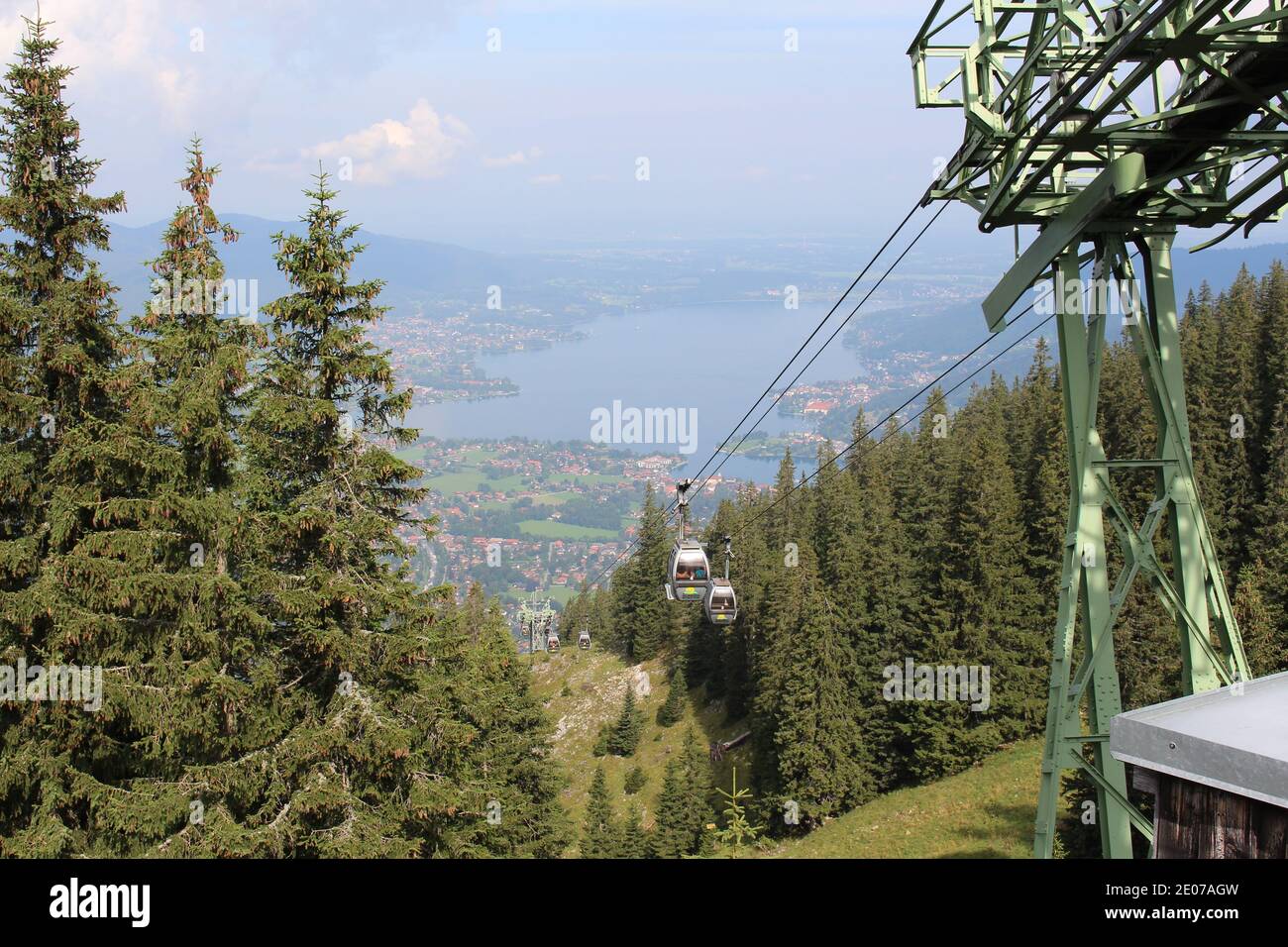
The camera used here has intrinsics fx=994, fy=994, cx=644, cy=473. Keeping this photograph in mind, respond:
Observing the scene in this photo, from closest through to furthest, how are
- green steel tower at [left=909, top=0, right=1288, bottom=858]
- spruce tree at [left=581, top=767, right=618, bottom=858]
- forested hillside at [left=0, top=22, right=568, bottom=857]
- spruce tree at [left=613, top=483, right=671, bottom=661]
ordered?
1. green steel tower at [left=909, top=0, right=1288, bottom=858]
2. forested hillside at [left=0, top=22, right=568, bottom=857]
3. spruce tree at [left=581, top=767, right=618, bottom=858]
4. spruce tree at [left=613, top=483, right=671, bottom=661]

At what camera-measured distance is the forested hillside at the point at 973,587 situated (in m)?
36.2

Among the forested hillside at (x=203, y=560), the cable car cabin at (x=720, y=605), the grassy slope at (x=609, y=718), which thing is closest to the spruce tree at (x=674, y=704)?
the grassy slope at (x=609, y=718)

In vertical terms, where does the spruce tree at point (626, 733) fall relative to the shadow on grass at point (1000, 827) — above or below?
below

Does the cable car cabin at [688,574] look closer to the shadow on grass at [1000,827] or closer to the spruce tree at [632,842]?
the shadow on grass at [1000,827]

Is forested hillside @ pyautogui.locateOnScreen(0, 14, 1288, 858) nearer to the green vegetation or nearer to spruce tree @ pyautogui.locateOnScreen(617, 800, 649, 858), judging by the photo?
spruce tree @ pyautogui.locateOnScreen(617, 800, 649, 858)

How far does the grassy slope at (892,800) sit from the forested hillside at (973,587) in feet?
7.30

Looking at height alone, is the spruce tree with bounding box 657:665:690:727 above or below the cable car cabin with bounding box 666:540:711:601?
below

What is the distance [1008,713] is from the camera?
3725 cm

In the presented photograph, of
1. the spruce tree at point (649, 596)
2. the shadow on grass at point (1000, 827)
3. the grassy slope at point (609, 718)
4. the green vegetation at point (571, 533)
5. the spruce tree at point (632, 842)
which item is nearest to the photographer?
the shadow on grass at point (1000, 827)

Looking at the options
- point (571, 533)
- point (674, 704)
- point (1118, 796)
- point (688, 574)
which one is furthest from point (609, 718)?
point (571, 533)

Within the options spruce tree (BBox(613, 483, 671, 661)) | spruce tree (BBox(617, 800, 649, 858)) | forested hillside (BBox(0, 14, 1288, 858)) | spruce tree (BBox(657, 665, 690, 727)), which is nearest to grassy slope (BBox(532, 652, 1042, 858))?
spruce tree (BBox(657, 665, 690, 727))

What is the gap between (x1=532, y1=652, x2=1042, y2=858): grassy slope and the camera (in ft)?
88.0

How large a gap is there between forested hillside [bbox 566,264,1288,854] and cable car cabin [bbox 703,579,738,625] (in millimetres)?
13925
